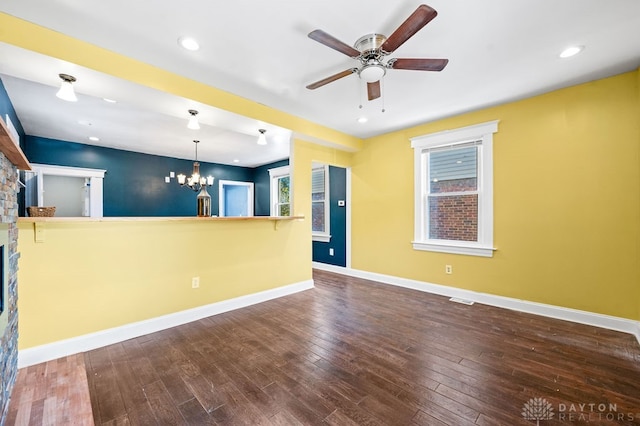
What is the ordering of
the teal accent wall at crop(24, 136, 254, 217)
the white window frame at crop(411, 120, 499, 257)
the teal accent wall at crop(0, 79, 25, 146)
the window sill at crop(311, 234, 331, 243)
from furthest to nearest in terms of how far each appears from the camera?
the window sill at crop(311, 234, 331, 243)
the teal accent wall at crop(24, 136, 254, 217)
the white window frame at crop(411, 120, 499, 257)
the teal accent wall at crop(0, 79, 25, 146)

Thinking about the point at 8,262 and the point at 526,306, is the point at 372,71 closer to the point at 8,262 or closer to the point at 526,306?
the point at 8,262

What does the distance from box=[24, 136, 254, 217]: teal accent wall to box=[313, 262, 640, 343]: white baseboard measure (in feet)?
16.3

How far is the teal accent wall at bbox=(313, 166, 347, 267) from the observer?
17.5 ft

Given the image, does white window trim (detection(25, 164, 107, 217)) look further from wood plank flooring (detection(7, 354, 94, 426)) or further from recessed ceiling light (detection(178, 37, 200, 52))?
recessed ceiling light (detection(178, 37, 200, 52))

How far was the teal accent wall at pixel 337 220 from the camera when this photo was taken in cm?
533

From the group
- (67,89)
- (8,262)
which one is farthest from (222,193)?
(8,262)

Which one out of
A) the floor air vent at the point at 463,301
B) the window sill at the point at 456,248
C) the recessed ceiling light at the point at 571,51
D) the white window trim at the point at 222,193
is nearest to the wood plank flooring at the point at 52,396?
the floor air vent at the point at 463,301

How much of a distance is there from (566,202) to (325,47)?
3.11 meters

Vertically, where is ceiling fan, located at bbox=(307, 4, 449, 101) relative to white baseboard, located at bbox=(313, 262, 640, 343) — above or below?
above

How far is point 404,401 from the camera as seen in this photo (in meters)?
1.73

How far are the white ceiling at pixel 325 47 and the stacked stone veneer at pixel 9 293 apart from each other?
929 mm

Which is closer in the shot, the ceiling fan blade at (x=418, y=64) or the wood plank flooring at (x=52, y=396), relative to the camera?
the wood plank flooring at (x=52, y=396)

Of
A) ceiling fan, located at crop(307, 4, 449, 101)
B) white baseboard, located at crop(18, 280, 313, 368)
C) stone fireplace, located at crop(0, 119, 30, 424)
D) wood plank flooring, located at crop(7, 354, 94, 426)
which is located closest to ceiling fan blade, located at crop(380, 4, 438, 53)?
ceiling fan, located at crop(307, 4, 449, 101)

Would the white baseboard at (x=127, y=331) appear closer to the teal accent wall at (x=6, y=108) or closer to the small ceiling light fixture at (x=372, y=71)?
the teal accent wall at (x=6, y=108)
